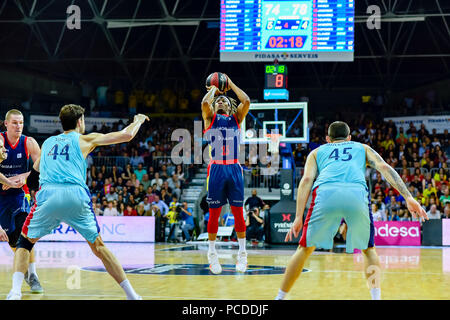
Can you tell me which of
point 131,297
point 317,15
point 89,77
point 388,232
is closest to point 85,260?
point 131,297

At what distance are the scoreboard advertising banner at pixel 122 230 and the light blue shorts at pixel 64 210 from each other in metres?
13.7

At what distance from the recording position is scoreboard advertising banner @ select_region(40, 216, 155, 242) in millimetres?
19406

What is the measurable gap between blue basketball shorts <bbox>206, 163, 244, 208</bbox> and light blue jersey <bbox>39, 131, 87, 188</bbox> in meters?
2.67

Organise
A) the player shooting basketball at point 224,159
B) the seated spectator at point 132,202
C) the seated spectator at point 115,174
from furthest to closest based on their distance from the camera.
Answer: the seated spectator at point 115,174
the seated spectator at point 132,202
the player shooting basketball at point 224,159

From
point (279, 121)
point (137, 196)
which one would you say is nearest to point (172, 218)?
point (137, 196)

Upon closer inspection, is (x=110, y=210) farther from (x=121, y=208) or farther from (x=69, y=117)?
(x=69, y=117)

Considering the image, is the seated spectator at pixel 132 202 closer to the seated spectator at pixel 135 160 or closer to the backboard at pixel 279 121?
the seated spectator at pixel 135 160

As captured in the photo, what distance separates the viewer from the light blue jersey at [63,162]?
5.82m

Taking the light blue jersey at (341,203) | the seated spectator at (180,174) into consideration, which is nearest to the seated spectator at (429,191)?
the seated spectator at (180,174)

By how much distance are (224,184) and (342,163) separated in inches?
113

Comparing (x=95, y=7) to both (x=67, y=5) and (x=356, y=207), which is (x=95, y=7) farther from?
(x=356, y=207)

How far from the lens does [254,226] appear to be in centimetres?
1802

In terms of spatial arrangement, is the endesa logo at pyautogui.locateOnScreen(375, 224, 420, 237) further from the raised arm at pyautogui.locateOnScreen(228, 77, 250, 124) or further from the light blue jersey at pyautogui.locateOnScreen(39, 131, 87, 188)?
the light blue jersey at pyautogui.locateOnScreen(39, 131, 87, 188)
